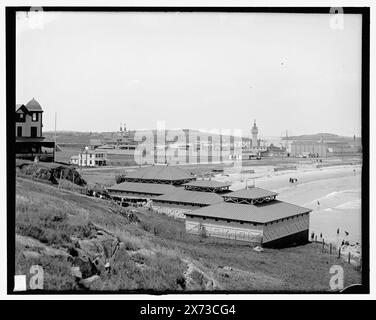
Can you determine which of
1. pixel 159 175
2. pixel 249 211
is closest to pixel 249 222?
pixel 249 211

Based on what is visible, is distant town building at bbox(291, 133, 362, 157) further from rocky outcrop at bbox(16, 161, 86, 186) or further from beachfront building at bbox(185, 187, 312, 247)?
rocky outcrop at bbox(16, 161, 86, 186)

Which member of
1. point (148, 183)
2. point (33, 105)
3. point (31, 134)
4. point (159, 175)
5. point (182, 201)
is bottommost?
point (182, 201)

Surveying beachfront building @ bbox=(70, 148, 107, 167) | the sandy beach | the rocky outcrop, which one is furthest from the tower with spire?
the rocky outcrop

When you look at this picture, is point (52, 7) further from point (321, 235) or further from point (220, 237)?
point (321, 235)

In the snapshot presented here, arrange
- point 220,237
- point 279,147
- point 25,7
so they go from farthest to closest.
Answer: point 279,147 → point 220,237 → point 25,7

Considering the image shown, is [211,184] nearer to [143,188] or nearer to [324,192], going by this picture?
[143,188]

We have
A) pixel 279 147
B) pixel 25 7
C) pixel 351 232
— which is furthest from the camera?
pixel 279 147
